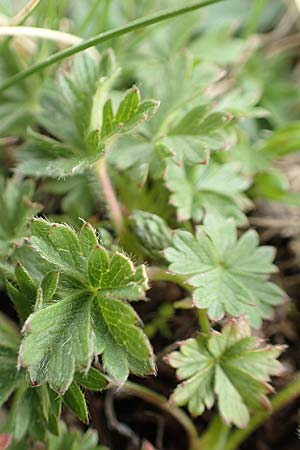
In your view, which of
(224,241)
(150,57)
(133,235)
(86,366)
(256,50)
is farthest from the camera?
(256,50)

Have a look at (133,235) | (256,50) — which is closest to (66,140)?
(133,235)

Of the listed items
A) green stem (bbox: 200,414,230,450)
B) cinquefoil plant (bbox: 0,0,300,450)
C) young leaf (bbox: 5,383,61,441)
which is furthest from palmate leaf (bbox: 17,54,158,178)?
green stem (bbox: 200,414,230,450)

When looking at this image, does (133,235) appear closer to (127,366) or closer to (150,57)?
(127,366)

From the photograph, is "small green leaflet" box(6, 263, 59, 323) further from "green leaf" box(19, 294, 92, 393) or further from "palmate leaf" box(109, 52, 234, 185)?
"palmate leaf" box(109, 52, 234, 185)

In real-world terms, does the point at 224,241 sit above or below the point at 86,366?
below

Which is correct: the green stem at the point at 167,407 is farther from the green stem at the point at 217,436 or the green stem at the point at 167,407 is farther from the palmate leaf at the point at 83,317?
the palmate leaf at the point at 83,317
